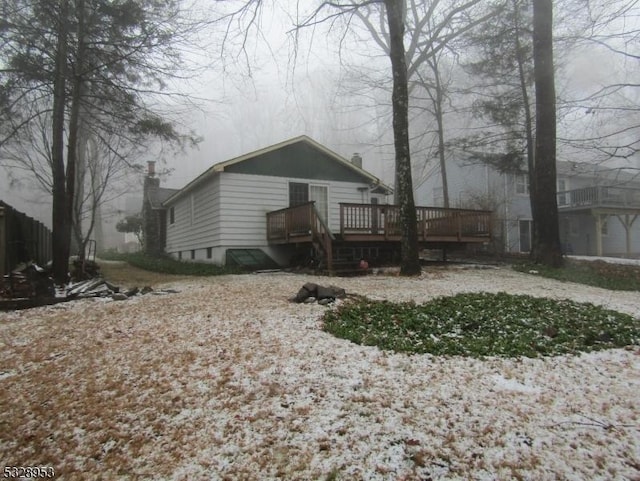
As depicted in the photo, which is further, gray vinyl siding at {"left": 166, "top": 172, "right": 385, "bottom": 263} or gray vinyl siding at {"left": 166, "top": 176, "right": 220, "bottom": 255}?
gray vinyl siding at {"left": 166, "top": 176, "right": 220, "bottom": 255}

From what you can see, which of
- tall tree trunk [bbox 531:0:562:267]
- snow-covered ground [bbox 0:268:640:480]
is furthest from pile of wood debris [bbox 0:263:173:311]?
tall tree trunk [bbox 531:0:562:267]

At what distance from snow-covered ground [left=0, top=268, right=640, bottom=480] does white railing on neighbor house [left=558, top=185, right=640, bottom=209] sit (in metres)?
18.7

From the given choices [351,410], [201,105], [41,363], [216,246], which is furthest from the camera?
[216,246]

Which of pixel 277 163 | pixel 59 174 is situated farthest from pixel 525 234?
pixel 59 174

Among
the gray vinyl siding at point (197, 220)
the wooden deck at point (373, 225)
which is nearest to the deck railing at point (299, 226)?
the wooden deck at point (373, 225)

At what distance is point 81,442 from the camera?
2.36 metres

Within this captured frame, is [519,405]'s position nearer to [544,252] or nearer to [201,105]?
[201,105]

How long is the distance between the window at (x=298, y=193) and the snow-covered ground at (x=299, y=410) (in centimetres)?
954

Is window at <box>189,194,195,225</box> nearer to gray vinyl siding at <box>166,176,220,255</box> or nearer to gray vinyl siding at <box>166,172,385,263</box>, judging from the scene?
gray vinyl siding at <box>166,176,220,255</box>

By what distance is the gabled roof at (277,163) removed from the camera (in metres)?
12.5

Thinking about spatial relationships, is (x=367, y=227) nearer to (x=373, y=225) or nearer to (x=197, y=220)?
(x=373, y=225)

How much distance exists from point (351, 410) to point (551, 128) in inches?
420

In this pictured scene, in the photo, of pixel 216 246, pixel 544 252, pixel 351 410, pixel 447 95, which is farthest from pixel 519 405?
pixel 447 95

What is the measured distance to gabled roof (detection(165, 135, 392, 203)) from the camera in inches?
494
